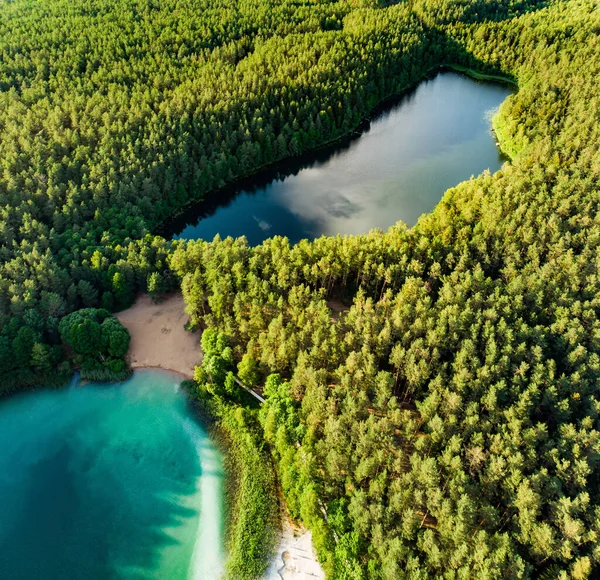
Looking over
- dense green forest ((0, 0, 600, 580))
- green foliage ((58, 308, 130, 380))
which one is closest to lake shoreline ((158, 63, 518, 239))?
dense green forest ((0, 0, 600, 580))

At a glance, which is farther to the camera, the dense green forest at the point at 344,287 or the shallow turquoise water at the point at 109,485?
the shallow turquoise water at the point at 109,485

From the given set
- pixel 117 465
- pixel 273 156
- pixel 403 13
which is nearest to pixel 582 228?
pixel 273 156

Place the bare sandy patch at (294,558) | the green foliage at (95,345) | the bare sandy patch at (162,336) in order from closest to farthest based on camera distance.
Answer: the bare sandy patch at (294,558) → the green foliage at (95,345) → the bare sandy patch at (162,336)

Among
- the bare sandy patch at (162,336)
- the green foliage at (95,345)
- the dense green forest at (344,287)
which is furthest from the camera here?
the bare sandy patch at (162,336)

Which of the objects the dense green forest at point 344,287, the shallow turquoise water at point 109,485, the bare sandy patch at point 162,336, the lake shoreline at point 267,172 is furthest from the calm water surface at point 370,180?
the shallow turquoise water at point 109,485

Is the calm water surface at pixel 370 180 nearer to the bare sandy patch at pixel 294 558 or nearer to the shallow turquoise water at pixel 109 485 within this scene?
the shallow turquoise water at pixel 109 485

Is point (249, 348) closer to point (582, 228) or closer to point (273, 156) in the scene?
point (582, 228)

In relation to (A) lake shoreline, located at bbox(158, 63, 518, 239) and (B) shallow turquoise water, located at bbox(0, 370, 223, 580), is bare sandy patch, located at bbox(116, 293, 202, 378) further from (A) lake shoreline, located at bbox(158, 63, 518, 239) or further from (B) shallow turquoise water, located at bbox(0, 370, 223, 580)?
(A) lake shoreline, located at bbox(158, 63, 518, 239)

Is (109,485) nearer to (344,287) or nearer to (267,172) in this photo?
(344,287)
